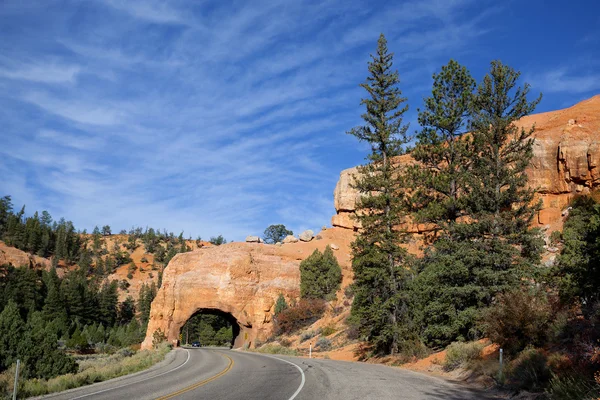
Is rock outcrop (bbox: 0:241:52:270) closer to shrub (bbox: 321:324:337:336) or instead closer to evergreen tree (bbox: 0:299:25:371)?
evergreen tree (bbox: 0:299:25:371)

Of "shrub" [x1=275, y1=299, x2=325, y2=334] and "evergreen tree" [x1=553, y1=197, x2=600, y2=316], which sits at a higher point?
"evergreen tree" [x1=553, y1=197, x2=600, y2=316]

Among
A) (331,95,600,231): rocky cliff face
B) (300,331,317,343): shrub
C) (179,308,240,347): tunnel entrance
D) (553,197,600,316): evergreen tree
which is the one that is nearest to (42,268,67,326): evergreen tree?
(179,308,240,347): tunnel entrance

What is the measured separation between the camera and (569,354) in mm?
10961

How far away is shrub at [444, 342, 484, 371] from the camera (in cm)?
1655

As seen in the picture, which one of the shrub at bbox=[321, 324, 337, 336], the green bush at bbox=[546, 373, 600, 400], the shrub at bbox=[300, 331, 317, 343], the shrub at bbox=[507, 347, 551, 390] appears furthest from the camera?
the shrub at bbox=[300, 331, 317, 343]

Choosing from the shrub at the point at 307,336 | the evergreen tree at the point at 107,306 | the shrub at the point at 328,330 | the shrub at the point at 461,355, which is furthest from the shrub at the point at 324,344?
the evergreen tree at the point at 107,306

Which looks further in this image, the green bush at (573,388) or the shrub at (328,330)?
the shrub at (328,330)

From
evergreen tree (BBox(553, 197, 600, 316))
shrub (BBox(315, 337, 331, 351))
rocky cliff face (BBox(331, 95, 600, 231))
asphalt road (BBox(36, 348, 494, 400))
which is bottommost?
shrub (BBox(315, 337, 331, 351))

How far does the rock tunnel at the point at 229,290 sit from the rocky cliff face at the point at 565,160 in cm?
1680

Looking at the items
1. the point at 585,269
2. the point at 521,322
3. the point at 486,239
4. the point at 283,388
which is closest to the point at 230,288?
the point at 486,239

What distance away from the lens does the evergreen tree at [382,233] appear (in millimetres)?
25672

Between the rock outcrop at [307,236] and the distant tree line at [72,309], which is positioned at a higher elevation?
the rock outcrop at [307,236]

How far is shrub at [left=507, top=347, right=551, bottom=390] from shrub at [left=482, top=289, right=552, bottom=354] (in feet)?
3.20

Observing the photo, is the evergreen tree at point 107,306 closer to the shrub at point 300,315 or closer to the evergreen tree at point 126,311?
the evergreen tree at point 126,311
